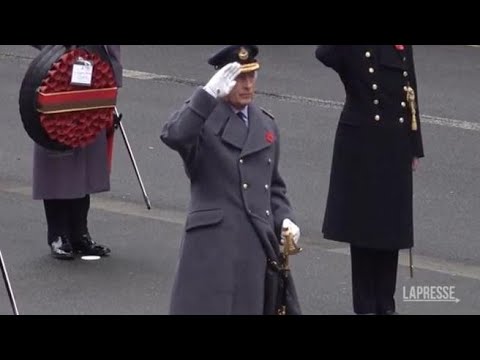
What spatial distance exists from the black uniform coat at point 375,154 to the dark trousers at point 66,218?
6.97 ft

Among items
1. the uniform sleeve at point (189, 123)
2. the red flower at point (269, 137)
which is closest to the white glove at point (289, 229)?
the red flower at point (269, 137)

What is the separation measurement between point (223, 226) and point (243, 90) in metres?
0.65

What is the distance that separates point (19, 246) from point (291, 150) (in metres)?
3.40

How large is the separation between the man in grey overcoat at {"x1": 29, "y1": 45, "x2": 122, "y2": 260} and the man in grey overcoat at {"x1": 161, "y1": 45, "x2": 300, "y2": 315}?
9.46 feet

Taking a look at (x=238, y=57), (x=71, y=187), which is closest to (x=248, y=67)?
(x=238, y=57)

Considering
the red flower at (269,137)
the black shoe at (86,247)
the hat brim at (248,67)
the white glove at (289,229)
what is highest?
the hat brim at (248,67)

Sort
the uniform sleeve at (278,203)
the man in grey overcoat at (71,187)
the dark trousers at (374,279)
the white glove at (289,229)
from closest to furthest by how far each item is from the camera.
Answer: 1. the white glove at (289,229)
2. the uniform sleeve at (278,203)
3. the dark trousers at (374,279)
4. the man in grey overcoat at (71,187)

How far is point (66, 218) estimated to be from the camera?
33.3 feet

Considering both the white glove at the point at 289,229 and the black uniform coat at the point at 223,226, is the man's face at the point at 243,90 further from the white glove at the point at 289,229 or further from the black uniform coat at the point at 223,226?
the white glove at the point at 289,229

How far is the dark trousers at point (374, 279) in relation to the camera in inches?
345

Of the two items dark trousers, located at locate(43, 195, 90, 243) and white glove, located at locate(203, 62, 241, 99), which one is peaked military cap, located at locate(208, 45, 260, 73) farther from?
dark trousers, located at locate(43, 195, 90, 243)

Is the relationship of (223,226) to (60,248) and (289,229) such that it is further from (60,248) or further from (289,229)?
(60,248)

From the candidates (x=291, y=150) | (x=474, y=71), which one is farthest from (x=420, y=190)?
(x=474, y=71)

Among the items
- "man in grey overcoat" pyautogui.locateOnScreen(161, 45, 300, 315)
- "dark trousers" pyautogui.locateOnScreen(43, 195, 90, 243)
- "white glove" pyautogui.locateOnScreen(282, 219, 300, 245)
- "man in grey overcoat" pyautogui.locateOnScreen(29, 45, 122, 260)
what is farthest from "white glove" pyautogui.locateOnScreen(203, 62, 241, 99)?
"dark trousers" pyautogui.locateOnScreen(43, 195, 90, 243)
